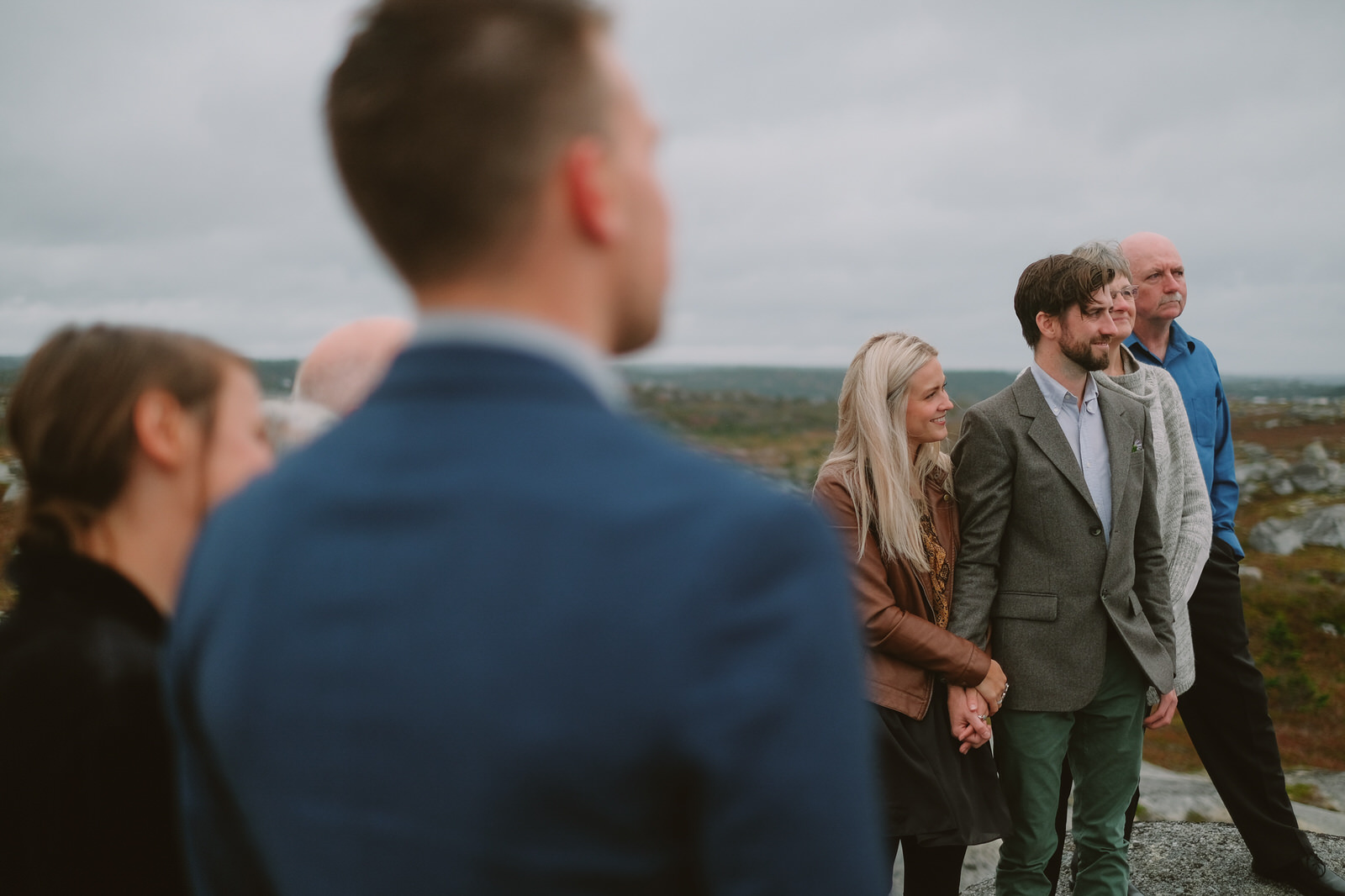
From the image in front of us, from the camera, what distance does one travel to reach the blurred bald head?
82.4 inches

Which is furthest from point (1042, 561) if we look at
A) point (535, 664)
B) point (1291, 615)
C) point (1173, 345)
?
point (1291, 615)

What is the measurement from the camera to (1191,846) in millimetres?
4934

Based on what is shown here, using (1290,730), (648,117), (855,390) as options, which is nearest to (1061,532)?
(855,390)

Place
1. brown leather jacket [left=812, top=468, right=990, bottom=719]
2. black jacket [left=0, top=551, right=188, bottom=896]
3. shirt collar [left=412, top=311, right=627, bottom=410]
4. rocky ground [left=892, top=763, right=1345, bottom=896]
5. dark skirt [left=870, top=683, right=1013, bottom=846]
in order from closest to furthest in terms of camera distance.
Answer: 1. shirt collar [left=412, top=311, right=627, bottom=410]
2. black jacket [left=0, top=551, right=188, bottom=896]
3. dark skirt [left=870, top=683, right=1013, bottom=846]
4. brown leather jacket [left=812, top=468, right=990, bottom=719]
5. rocky ground [left=892, top=763, right=1345, bottom=896]

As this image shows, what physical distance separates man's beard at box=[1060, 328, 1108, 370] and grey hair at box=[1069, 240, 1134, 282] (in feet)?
1.16

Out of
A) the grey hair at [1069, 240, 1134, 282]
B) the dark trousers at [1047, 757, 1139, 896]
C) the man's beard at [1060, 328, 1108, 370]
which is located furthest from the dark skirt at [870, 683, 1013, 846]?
the grey hair at [1069, 240, 1134, 282]

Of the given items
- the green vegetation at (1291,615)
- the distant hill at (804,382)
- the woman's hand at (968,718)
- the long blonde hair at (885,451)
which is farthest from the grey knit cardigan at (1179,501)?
the distant hill at (804,382)

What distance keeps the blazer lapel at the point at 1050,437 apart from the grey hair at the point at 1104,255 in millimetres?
609

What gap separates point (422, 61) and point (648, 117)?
8.8 inches

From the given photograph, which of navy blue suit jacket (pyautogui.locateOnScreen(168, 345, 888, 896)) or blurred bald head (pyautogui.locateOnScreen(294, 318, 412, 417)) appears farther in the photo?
blurred bald head (pyautogui.locateOnScreen(294, 318, 412, 417))

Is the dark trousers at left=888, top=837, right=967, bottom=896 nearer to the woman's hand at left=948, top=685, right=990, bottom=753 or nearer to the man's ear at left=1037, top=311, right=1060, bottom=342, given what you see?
the woman's hand at left=948, top=685, right=990, bottom=753

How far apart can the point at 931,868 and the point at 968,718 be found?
24.4 inches

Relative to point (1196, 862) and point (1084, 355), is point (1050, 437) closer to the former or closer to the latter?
point (1084, 355)

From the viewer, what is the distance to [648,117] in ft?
2.79
